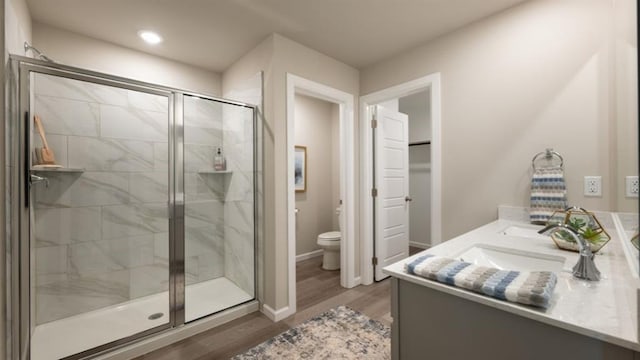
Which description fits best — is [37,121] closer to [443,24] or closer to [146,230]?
[146,230]

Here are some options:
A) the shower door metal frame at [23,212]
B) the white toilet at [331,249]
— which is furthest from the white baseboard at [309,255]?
the shower door metal frame at [23,212]

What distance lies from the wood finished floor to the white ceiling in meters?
2.48

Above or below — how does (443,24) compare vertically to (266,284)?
above

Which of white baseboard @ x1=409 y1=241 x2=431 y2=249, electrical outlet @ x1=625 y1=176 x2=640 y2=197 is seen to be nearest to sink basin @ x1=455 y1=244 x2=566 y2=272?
electrical outlet @ x1=625 y1=176 x2=640 y2=197

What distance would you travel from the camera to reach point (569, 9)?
1782 millimetres

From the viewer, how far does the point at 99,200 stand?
8.06 feet

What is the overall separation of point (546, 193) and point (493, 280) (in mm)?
1324

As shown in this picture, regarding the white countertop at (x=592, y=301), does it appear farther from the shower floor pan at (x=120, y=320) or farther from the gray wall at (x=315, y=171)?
the gray wall at (x=315, y=171)

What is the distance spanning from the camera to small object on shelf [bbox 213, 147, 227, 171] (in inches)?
114

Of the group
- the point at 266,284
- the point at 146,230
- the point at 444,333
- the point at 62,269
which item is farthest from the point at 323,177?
the point at 444,333

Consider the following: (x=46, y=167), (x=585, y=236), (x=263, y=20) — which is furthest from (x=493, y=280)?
(x=46, y=167)

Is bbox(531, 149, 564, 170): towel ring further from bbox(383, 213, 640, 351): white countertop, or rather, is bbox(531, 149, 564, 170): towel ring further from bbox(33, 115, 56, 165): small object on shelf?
bbox(33, 115, 56, 165): small object on shelf

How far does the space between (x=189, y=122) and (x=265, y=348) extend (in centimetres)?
198

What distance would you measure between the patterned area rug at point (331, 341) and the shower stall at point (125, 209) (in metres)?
0.59
